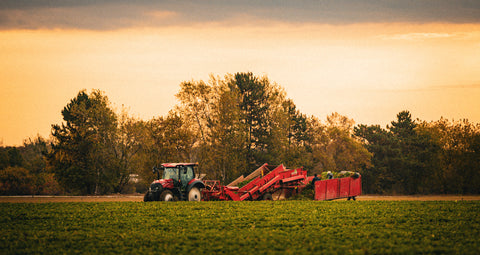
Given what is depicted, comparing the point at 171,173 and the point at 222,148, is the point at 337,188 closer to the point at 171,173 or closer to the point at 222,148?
the point at 171,173

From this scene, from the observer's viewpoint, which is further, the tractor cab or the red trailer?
the red trailer

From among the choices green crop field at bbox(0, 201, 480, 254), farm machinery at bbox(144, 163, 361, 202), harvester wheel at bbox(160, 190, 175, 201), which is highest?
farm machinery at bbox(144, 163, 361, 202)

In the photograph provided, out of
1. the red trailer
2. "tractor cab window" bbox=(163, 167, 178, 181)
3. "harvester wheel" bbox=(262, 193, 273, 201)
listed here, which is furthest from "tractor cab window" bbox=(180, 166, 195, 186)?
the red trailer

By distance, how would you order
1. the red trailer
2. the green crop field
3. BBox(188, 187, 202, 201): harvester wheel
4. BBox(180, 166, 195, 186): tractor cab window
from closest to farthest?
the green crop field < BBox(188, 187, 202, 201): harvester wheel < BBox(180, 166, 195, 186): tractor cab window < the red trailer

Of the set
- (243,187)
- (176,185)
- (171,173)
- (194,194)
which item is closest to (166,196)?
(176,185)

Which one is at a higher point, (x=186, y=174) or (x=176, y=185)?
(x=186, y=174)

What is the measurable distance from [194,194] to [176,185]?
1272 mm

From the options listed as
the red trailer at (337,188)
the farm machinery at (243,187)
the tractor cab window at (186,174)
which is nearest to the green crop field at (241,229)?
the farm machinery at (243,187)

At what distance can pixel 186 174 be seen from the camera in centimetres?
3075

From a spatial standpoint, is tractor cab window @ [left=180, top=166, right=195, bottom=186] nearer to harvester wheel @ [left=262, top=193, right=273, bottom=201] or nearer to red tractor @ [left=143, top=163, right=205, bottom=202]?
red tractor @ [left=143, top=163, right=205, bottom=202]

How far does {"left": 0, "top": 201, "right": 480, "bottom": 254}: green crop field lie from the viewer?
572 inches

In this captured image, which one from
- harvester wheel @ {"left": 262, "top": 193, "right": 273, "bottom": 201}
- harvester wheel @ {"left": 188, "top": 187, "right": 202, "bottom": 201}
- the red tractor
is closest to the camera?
the red tractor

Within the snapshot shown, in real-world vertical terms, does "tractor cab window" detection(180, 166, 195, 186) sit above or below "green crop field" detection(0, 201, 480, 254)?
above

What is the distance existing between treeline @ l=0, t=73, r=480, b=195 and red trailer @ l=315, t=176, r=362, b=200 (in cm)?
2432
